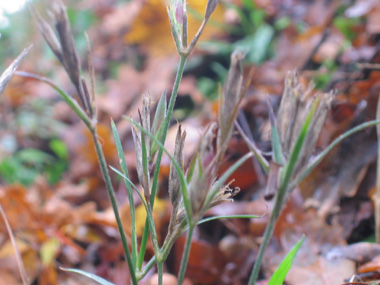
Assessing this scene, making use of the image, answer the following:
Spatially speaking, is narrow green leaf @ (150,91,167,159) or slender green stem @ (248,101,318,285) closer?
slender green stem @ (248,101,318,285)

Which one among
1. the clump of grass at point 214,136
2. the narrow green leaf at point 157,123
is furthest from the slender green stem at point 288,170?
the narrow green leaf at point 157,123

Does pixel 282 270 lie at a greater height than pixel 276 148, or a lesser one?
lesser

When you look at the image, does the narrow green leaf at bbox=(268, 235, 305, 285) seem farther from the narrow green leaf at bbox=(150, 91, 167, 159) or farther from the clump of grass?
the narrow green leaf at bbox=(150, 91, 167, 159)

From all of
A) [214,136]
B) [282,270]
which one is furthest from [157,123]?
[282,270]

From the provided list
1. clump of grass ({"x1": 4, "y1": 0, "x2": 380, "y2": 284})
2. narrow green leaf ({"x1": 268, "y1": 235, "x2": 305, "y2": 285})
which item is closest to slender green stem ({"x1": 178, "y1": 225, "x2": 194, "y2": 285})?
clump of grass ({"x1": 4, "y1": 0, "x2": 380, "y2": 284})

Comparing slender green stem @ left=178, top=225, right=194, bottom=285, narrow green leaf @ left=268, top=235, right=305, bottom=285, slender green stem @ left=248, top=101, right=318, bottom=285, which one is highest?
slender green stem @ left=248, top=101, right=318, bottom=285

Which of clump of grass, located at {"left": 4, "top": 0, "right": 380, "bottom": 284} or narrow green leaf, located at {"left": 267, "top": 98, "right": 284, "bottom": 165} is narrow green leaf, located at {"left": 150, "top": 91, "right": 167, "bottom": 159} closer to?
clump of grass, located at {"left": 4, "top": 0, "right": 380, "bottom": 284}

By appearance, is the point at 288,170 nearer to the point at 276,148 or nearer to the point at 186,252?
the point at 276,148

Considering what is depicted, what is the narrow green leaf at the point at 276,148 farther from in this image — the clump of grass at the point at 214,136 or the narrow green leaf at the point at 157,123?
the narrow green leaf at the point at 157,123

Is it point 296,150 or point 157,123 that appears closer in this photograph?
point 296,150

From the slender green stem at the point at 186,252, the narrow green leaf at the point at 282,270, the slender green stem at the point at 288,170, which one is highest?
the slender green stem at the point at 288,170

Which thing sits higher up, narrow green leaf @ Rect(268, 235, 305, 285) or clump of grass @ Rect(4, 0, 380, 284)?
clump of grass @ Rect(4, 0, 380, 284)
